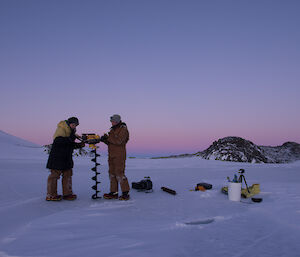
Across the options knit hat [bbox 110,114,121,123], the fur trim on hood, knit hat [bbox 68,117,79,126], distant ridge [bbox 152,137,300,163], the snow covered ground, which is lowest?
the snow covered ground

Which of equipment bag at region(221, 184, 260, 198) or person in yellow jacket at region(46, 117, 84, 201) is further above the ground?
person in yellow jacket at region(46, 117, 84, 201)

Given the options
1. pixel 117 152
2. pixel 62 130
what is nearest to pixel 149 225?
pixel 117 152

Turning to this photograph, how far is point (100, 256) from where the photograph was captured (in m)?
2.65

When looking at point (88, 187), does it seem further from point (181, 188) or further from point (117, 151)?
point (181, 188)

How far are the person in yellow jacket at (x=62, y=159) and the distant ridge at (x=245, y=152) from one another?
9.98 m

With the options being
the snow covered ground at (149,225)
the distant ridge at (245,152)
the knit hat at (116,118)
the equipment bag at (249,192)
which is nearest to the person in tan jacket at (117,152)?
the knit hat at (116,118)

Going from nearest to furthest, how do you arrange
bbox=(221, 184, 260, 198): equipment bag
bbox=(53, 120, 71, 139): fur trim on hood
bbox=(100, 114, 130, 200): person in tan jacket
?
bbox=(53, 120, 71, 139): fur trim on hood, bbox=(100, 114, 130, 200): person in tan jacket, bbox=(221, 184, 260, 198): equipment bag

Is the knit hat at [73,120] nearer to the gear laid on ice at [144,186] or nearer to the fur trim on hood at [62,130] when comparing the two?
the fur trim on hood at [62,130]

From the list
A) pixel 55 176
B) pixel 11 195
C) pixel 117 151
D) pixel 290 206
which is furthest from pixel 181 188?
pixel 11 195

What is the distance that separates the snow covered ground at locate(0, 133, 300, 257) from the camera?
2871 mm

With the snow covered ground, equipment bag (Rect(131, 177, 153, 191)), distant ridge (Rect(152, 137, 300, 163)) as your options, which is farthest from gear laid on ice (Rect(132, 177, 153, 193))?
distant ridge (Rect(152, 137, 300, 163))

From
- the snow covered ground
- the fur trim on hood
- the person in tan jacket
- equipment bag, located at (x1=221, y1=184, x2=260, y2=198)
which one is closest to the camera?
the snow covered ground

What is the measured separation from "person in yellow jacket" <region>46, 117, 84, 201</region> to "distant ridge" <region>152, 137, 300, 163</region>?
9979 millimetres

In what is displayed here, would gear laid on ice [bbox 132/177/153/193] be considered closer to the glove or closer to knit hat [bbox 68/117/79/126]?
the glove
